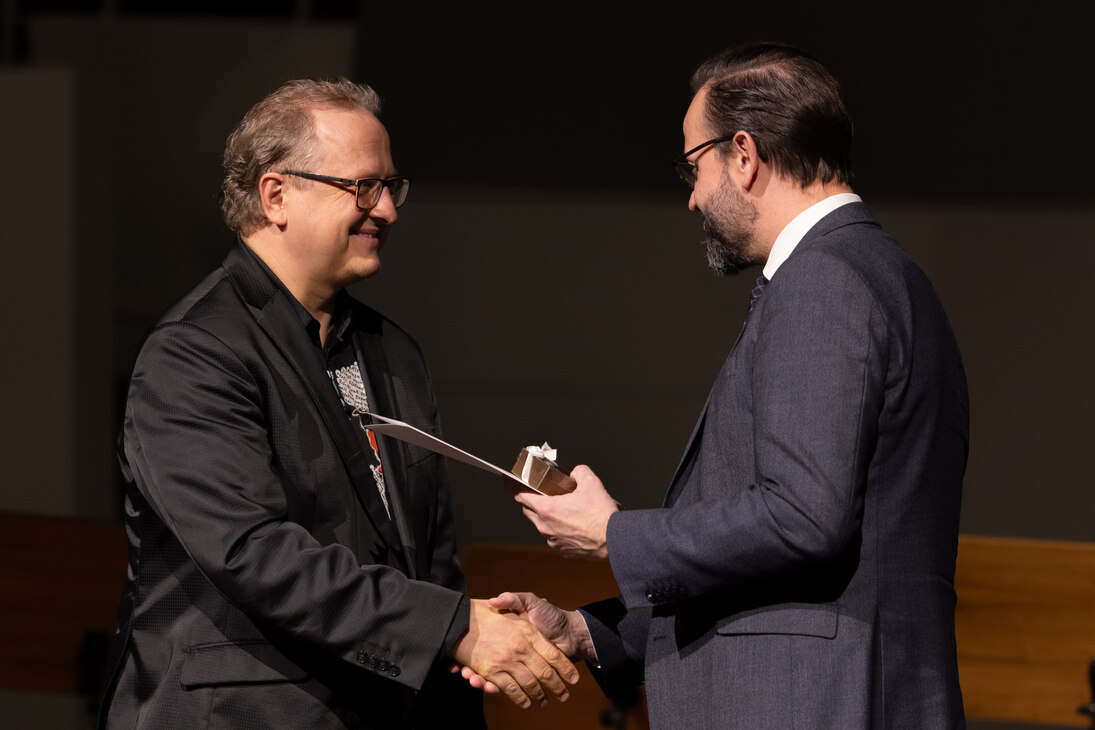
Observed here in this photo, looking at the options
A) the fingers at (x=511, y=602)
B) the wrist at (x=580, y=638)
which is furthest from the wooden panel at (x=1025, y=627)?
the fingers at (x=511, y=602)

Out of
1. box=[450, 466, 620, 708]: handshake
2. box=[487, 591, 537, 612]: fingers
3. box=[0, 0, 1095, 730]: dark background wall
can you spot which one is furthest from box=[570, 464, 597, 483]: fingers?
box=[0, 0, 1095, 730]: dark background wall

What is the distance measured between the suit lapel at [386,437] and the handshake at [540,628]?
0.56ft

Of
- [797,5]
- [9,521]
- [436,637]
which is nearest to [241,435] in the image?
[436,637]

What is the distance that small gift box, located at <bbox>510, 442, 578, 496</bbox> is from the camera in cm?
189

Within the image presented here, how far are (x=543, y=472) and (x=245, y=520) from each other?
1.55ft

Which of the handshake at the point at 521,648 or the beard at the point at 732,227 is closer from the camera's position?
the beard at the point at 732,227

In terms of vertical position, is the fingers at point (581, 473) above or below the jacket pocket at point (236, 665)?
above

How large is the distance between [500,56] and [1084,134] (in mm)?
2737

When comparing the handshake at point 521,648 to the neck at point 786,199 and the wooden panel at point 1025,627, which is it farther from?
the wooden panel at point 1025,627

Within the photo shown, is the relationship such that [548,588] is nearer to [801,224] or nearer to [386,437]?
[386,437]

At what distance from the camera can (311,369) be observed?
196 centimetres

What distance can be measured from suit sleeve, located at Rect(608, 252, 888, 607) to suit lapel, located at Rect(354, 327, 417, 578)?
579 millimetres

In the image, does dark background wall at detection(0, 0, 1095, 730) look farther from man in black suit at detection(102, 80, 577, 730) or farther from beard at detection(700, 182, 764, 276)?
beard at detection(700, 182, 764, 276)

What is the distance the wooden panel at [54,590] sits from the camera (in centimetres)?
339
